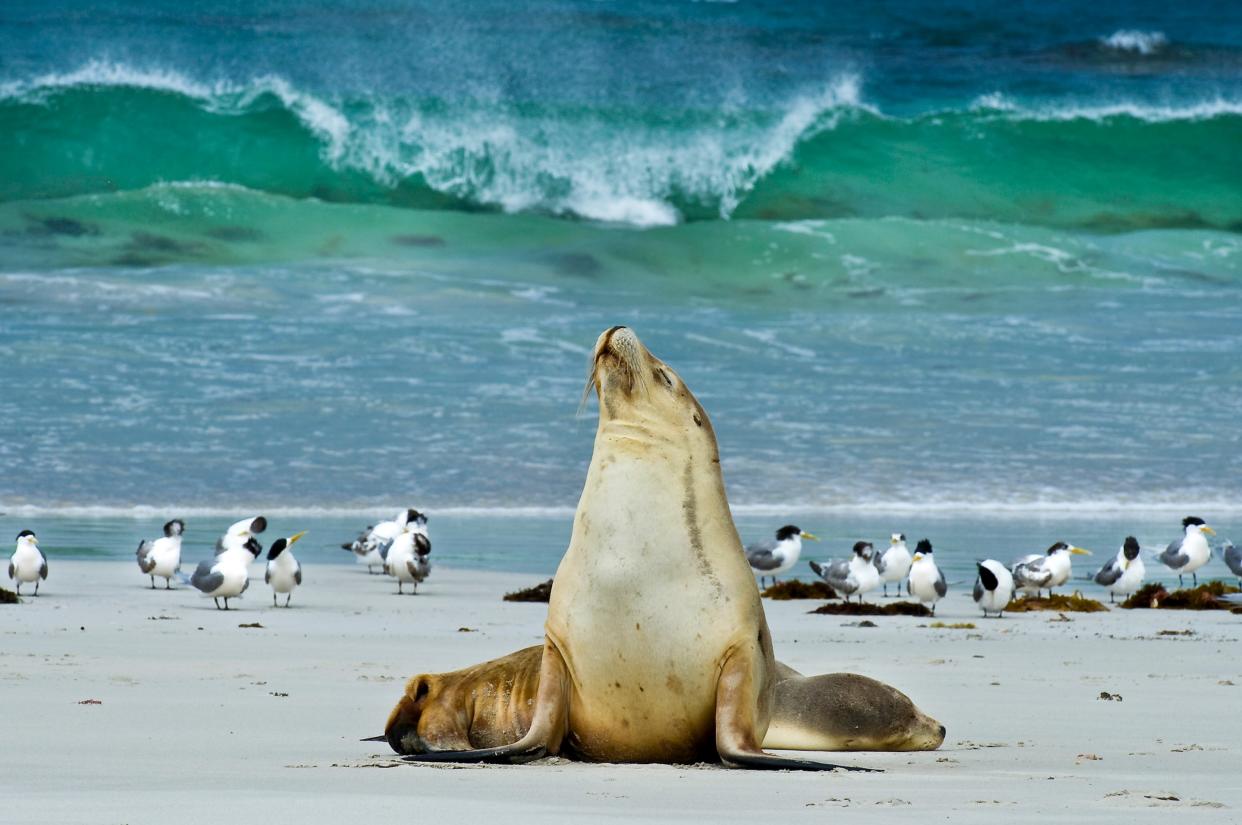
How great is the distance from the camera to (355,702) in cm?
711

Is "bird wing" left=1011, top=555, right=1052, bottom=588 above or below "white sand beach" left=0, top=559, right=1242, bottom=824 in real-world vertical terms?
above

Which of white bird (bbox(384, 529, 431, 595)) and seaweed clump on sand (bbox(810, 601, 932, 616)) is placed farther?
white bird (bbox(384, 529, 431, 595))

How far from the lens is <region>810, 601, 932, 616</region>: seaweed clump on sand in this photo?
12.3 m

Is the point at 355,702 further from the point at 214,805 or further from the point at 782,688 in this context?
the point at 214,805

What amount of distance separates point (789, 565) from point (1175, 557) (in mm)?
3129

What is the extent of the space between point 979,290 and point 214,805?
38707mm

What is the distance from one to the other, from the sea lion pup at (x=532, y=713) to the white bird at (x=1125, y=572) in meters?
7.81

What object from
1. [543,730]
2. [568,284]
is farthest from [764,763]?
[568,284]

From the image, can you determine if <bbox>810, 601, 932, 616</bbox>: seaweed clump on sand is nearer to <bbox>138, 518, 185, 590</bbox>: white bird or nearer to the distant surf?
<bbox>138, 518, 185, 590</bbox>: white bird

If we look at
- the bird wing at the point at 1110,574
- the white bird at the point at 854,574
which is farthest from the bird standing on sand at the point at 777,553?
the bird wing at the point at 1110,574

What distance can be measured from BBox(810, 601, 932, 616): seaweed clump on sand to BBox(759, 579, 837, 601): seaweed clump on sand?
43.5 inches

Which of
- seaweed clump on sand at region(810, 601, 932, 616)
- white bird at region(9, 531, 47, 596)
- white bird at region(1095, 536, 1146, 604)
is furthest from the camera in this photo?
white bird at region(1095, 536, 1146, 604)

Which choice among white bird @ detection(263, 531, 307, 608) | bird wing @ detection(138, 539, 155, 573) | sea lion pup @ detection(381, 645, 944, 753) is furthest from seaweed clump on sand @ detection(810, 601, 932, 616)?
sea lion pup @ detection(381, 645, 944, 753)

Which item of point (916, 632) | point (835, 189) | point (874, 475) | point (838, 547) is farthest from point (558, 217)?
point (916, 632)
